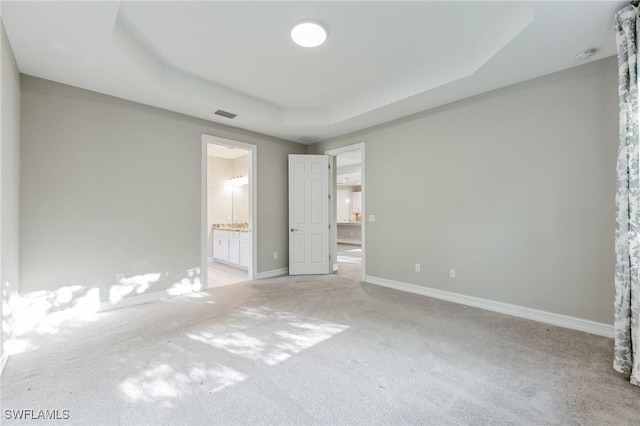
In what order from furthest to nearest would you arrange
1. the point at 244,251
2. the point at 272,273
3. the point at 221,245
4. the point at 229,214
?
1. the point at 229,214
2. the point at 221,245
3. the point at 244,251
4. the point at 272,273

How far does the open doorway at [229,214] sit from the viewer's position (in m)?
5.00

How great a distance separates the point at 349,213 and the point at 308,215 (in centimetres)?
754

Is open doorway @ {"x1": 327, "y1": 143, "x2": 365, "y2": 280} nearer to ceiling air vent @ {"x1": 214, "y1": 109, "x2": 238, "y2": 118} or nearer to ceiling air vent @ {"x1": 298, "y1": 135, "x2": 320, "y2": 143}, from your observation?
ceiling air vent @ {"x1": 298, "y1": 135, "x2": 320, "y2": 143}

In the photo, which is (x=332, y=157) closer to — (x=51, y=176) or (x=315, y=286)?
(x=315, y=286)

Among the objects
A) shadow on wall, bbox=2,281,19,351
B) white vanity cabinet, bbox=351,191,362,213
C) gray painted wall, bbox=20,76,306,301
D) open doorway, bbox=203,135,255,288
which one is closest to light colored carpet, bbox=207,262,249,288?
open doorway, bbox=203,135,255,288

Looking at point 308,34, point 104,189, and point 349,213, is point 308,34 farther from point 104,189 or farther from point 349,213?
point 349,213

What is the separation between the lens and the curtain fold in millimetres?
1950

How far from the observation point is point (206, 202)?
14.1 feet

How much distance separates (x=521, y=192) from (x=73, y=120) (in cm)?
516

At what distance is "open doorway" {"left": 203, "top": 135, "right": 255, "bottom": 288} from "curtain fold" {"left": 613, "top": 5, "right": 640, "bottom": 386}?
14.7 ft

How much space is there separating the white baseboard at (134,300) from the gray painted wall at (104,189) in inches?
3.4

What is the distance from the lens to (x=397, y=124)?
4398 mm

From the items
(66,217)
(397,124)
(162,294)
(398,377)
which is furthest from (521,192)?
(66,217)

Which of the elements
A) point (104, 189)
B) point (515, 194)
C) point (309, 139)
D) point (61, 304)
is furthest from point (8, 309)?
point (515, 194)
